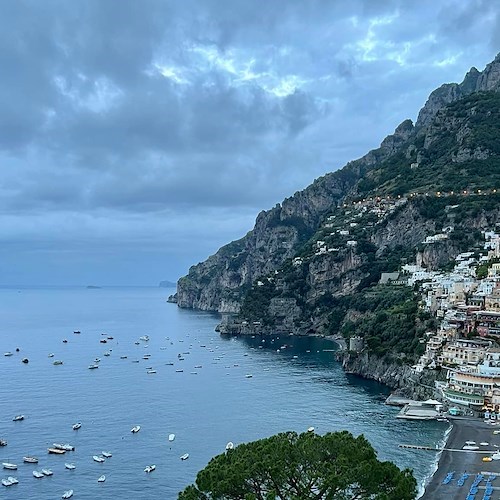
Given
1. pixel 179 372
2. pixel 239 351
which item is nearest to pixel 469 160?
pixel 239 351

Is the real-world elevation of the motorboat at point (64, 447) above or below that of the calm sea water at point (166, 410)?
below

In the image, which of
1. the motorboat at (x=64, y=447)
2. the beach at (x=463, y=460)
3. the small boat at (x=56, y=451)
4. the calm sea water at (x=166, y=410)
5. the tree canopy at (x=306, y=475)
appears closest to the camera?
the tree canopy at (x=306, y=475)

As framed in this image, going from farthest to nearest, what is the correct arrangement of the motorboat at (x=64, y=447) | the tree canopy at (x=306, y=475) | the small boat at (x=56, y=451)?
the motorboat at (x=64, y=447), the small boat at (x=56, y=451), the tree canopy at (x=306, y=475)

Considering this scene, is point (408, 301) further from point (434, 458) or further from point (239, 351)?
point (434, 458)

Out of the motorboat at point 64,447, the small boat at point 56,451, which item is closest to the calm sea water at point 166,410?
the small boat at point 56,451

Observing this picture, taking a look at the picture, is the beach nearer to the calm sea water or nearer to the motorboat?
the calm sea water

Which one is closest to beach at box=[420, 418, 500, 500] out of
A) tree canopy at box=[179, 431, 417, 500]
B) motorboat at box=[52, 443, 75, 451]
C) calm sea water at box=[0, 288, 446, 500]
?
calm sea water at box=[0, 288, 446, 500]

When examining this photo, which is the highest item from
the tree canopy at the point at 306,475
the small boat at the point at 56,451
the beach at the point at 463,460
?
the tree canopy at the point at 306,475

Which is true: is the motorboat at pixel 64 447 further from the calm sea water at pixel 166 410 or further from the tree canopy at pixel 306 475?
the tree canopy at pixel 306 475
